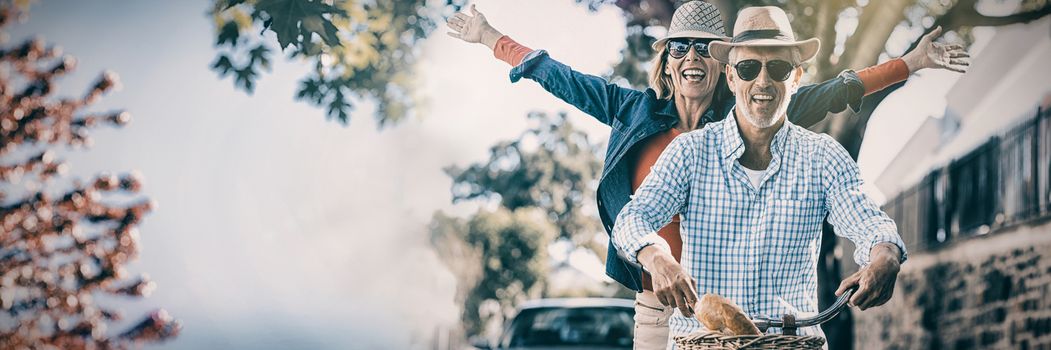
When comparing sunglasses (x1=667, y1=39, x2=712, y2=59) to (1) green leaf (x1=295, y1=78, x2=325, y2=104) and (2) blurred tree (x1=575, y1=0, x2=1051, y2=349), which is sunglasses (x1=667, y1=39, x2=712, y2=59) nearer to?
(2) blurred tree (x1=575, y1=0, x2=1051, y2=349)

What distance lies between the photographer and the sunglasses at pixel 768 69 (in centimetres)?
301

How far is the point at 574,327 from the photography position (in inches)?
318

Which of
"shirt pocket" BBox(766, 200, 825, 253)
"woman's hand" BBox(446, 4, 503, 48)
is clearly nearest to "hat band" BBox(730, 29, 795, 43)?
"shirt pocket" BBox(766, 200, 825, 253)

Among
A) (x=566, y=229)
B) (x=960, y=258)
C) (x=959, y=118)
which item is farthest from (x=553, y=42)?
(x=566, y=229)

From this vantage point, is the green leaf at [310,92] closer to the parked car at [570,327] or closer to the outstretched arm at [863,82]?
the parked car at [570,327]

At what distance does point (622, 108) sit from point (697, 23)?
40 centimetres

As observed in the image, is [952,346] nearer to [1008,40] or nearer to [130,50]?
[1008,40]

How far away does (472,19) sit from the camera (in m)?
4.22

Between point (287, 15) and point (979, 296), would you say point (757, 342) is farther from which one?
point (979, 296)

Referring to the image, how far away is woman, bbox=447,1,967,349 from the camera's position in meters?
3.59

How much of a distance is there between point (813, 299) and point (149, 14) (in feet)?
35.4

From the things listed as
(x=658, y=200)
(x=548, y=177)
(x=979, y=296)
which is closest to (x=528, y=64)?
(x=658, y=200)

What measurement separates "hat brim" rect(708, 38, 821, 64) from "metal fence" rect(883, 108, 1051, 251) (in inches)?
219

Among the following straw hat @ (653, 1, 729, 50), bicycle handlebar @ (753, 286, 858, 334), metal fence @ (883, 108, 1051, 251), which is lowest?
bicycle handlebar @ (753, 286, 858, 334)
